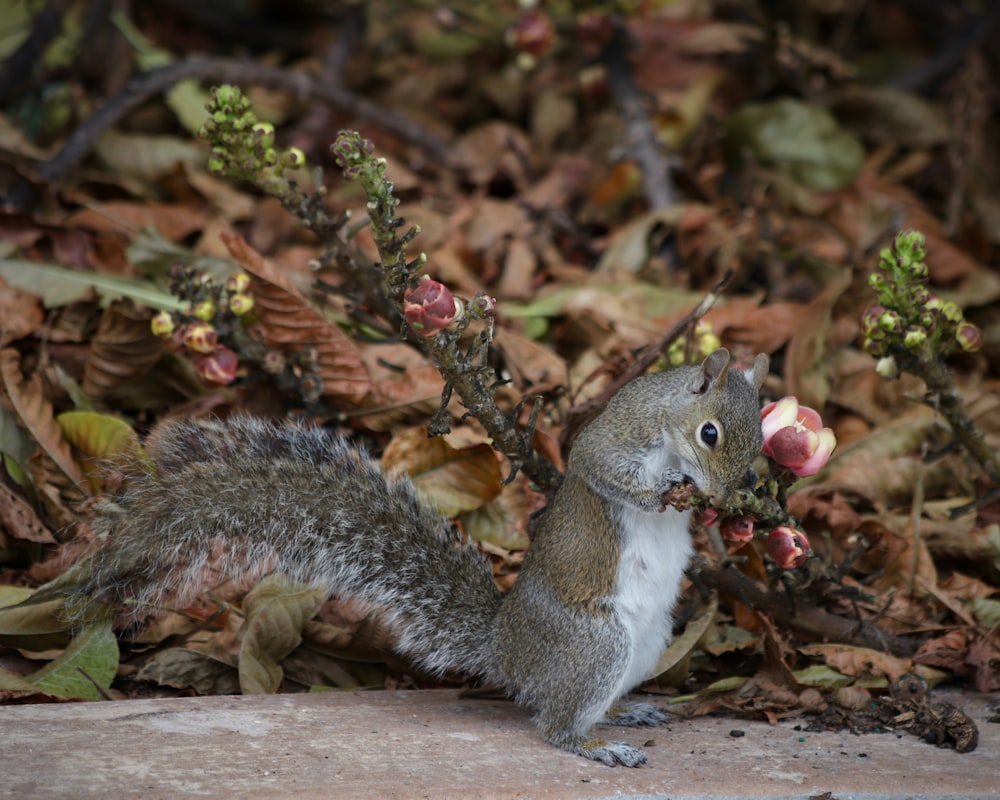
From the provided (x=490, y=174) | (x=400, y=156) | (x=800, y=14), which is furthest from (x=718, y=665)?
(x=800, y=14)

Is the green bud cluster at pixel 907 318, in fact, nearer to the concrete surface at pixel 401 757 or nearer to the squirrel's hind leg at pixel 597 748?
the concrete surface at pixel 401 757

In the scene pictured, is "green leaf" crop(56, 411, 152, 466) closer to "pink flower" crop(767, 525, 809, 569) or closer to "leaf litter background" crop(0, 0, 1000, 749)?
"leaf litter background" crop(0, 0, 1000, 749)

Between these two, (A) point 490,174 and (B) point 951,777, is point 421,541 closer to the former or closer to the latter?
(B) point 951,777

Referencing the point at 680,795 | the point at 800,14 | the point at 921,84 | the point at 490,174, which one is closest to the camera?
the point at 680,795

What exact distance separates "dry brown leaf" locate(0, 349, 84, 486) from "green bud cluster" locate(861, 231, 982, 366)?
1.77 meters

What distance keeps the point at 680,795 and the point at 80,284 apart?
213 cm

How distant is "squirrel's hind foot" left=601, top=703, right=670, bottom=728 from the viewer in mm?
2344

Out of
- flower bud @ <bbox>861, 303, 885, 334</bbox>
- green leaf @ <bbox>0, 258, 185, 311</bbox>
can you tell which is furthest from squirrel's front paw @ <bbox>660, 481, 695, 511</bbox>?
green leaf @ <bbox>0, 258, 185, 311</bbox>

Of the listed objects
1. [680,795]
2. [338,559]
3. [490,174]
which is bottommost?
[680,795]

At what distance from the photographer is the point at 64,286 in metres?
3.16

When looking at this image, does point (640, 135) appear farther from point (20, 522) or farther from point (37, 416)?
point (20, 522)

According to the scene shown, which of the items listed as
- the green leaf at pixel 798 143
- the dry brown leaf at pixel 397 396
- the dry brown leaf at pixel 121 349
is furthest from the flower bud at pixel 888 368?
the green leaf at pixel 798 143

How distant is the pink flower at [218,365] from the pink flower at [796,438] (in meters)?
1.20

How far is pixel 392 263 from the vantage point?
207 cm
